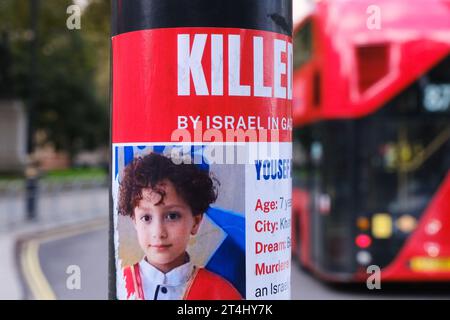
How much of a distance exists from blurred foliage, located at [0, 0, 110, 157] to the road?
1478 cm

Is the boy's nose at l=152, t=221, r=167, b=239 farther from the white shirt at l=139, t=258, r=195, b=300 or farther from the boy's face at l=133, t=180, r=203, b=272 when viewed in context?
the white shirt at l=139, t=258, r=195, b=300

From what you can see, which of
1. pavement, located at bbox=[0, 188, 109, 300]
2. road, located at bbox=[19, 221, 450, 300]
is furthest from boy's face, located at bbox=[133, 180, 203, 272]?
pavement, located at bbox=[0, 188, 109, 300]

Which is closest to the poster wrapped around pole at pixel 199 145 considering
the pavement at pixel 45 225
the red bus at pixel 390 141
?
the pavement at pixel 45 225

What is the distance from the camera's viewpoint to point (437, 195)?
350 inches

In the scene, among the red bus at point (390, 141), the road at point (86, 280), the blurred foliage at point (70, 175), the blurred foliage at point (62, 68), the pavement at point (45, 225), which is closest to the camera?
the red bus at point (390, 141)

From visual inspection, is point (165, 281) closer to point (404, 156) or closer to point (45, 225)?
point (404, 156)

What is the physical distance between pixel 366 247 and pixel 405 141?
132cm

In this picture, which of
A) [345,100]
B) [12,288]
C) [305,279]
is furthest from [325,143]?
[12,288]

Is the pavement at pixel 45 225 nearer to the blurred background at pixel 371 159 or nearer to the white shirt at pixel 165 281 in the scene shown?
the blurred background at pixel 371 159

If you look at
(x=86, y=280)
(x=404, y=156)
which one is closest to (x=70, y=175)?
(x=86, y=280)

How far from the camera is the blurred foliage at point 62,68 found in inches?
1277

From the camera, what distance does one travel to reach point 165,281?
3215 mm

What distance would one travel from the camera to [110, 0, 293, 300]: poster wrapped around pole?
3.10 metres
